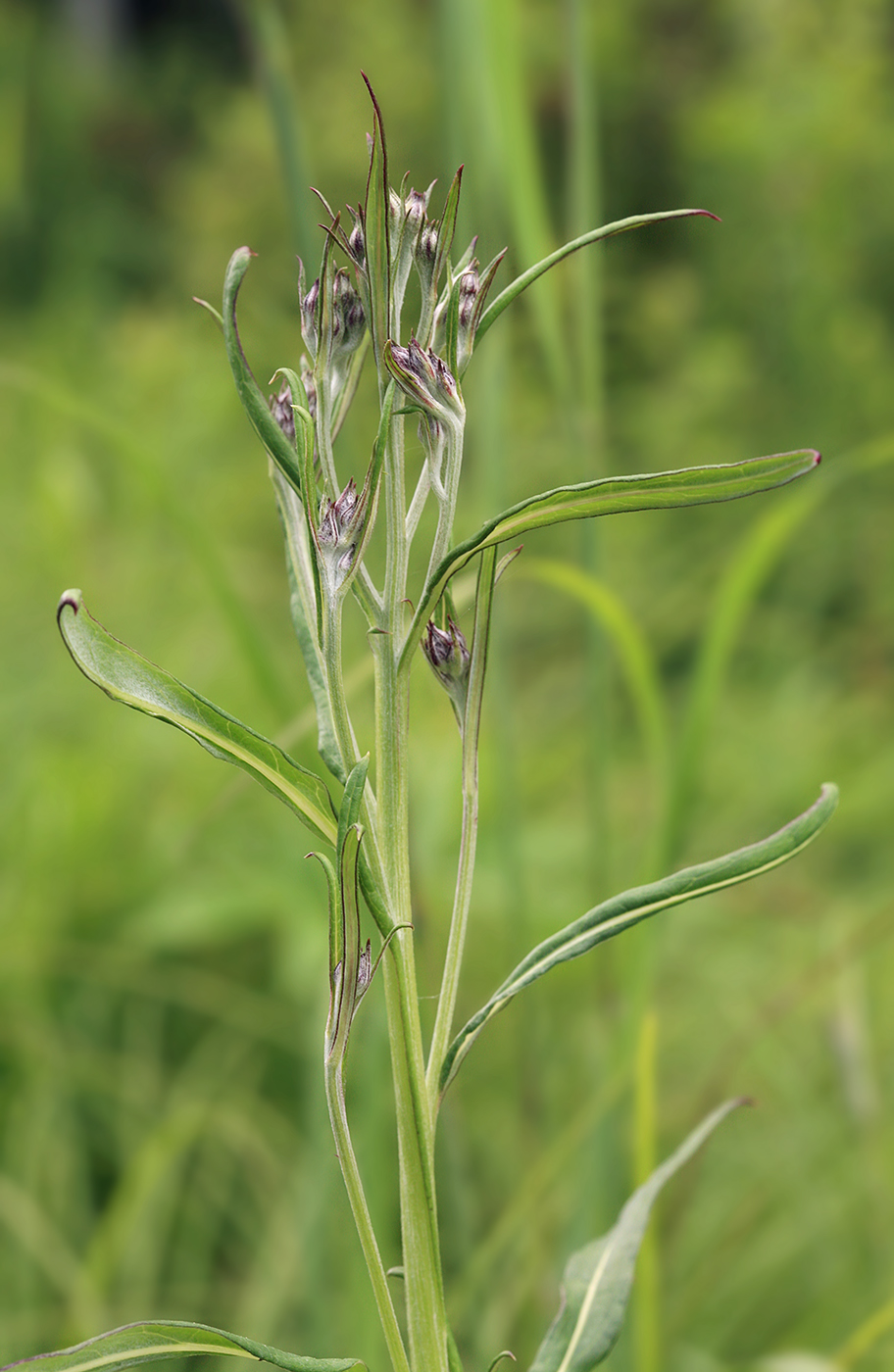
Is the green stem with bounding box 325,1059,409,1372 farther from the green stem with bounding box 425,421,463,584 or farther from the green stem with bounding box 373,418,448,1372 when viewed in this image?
the green stem with bounding box 425,421,463,584

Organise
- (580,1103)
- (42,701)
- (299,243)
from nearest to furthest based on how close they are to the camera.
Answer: (299,243) → (580,1103) → (42,701)

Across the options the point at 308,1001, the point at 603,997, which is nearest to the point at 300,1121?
the point at 308,1001

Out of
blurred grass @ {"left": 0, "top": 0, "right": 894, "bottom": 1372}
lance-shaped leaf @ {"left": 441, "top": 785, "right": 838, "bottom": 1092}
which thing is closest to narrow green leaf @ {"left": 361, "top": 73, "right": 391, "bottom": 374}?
lance-shaped leaf @ {"left": 441, "top": 785, "right": 838, "bottom": 1092}

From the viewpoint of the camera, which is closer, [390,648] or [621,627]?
[390,648]

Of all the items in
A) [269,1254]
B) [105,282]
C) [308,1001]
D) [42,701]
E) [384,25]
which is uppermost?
[384,25]

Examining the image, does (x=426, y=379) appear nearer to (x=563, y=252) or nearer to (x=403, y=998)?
(x=563, y=252)

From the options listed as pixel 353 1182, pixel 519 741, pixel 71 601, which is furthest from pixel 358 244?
pixel 519 741

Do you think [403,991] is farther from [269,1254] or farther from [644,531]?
[644,531]
